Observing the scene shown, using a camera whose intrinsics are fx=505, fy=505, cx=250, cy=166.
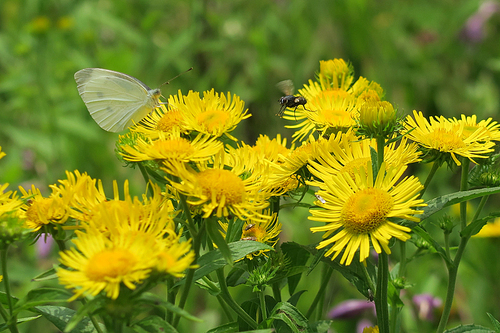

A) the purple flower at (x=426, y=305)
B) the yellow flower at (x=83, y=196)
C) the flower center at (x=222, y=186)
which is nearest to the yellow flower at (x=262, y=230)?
the flower center at (x=222, y=186)

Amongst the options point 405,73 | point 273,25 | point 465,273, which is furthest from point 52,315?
point 405,73

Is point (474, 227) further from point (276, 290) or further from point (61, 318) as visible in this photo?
point (61, 318)

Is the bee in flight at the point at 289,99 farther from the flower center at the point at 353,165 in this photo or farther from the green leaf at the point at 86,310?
the green leaf at the point at 86,310

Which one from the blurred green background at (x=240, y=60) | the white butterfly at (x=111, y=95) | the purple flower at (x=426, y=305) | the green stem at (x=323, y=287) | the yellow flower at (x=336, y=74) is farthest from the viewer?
the blurred green background at (x=240, y=60)

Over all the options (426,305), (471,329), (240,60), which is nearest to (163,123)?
(471,329)

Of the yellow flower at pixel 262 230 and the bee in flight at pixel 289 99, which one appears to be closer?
the yellow flower at pixel 262 230

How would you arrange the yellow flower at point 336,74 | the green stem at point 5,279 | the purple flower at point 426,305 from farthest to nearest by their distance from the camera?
the purple flower at point 426,305, the yellow flower at point 336,74, the green stem at point 5,279

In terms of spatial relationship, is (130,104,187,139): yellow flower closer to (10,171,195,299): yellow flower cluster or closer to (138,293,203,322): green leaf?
(10,171,195,299): yellow flower cluster
